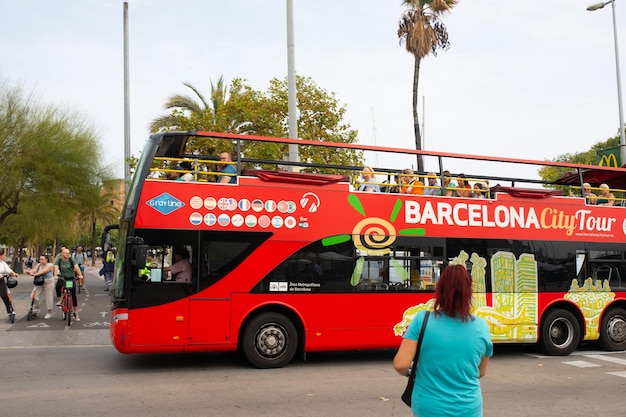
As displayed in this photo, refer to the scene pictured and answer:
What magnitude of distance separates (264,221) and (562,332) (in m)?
6.48

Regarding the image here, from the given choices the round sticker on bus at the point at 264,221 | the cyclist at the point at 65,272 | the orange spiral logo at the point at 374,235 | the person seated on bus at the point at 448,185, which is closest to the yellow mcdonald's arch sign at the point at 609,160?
the person seated on bus at the point at 448,185

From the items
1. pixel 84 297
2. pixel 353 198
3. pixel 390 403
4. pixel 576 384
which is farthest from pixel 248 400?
pixel 84 297

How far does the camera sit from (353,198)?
10406 mm

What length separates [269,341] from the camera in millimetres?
9680

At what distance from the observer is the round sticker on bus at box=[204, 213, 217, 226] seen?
9523 mm

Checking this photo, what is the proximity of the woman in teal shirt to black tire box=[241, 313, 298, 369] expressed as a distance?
6.23 m

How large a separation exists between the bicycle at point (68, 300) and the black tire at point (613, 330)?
12.0 meters

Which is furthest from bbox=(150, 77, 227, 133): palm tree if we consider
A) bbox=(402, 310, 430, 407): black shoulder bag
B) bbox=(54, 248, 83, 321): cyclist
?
bbox=(402, 310, 430, 407): black shoulder bag

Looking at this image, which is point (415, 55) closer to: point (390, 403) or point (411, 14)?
point (411, 14)

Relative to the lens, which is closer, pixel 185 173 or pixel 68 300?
pixel 185 173

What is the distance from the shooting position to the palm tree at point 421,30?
2470 centimetres

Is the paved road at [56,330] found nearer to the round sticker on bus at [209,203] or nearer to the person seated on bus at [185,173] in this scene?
the person seated on bus at [185,173]

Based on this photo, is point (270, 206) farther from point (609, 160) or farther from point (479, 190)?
point (609, 160)

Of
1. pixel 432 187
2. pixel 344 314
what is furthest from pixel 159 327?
pixel 432 187
